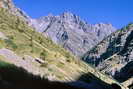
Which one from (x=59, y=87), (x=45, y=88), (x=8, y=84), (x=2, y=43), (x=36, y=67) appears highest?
(x=2, y=43)

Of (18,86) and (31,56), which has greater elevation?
(31,56)

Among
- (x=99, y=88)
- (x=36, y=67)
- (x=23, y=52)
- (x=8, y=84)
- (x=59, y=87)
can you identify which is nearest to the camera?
(x=8, y=84)

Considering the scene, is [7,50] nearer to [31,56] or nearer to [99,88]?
[31,56]

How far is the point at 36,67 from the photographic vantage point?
69.4 metres

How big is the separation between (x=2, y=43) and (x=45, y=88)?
85.1 feet

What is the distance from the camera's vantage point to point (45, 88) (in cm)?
4753

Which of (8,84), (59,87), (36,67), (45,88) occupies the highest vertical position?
(36,67)

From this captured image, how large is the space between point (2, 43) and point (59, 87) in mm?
18667

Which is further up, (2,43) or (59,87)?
(2,43)

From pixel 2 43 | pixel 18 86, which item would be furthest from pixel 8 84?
pixel 2 43

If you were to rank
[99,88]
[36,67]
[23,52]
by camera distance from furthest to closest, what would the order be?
[99,88] < [23,52] < [36,67]

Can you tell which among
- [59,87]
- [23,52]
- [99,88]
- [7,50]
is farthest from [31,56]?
[99,88]

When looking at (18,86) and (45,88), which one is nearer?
(18,86)

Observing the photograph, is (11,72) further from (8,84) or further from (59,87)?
(59,87)
